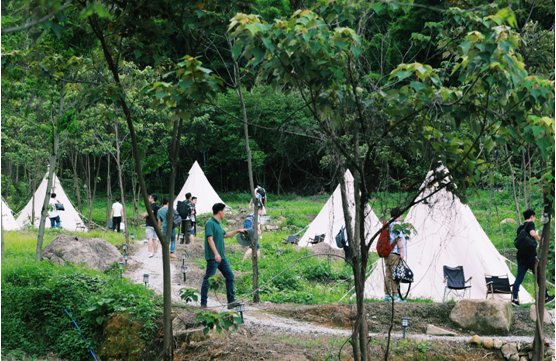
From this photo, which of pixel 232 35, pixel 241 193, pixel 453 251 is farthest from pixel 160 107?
pixel 241 193

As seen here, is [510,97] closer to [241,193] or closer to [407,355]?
[407,355]

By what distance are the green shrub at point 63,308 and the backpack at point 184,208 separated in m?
8.89

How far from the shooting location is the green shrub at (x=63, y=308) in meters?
9.19

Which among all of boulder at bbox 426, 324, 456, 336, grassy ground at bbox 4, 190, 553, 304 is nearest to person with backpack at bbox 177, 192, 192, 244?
grassy ground at bbox 4, 190, 553, 304

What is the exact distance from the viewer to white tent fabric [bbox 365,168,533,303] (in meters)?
13.5

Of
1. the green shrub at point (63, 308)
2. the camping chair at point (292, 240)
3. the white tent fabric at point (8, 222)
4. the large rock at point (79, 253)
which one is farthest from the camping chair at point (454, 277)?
the white tent fabric at point (8, 222)

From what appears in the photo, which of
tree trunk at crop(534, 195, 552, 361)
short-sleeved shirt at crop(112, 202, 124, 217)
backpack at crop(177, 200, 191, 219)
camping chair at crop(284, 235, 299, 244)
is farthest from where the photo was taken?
short-sleeved shirt at crop(112, 202, 124, 217)

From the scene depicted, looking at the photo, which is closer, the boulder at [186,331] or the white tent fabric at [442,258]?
the boulder at [186,331]

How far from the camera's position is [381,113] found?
527 centimetres

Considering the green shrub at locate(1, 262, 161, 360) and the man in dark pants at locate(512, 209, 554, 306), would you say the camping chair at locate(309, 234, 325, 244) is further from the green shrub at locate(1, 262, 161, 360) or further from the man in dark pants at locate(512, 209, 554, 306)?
the green shrub at locate(1, 262, 161, 360)

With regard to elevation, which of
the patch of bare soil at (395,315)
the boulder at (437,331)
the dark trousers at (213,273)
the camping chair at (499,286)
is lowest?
the boulder at (437,331)

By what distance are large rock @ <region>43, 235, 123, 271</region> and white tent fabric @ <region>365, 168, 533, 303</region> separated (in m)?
5.74

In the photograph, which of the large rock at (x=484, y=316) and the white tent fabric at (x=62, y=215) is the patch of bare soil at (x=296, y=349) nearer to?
the large rock at (x=484, y=316)

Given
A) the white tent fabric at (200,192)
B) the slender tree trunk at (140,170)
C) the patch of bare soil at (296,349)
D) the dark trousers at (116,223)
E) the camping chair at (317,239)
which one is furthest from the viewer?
the white tent fabric at (200,192)
